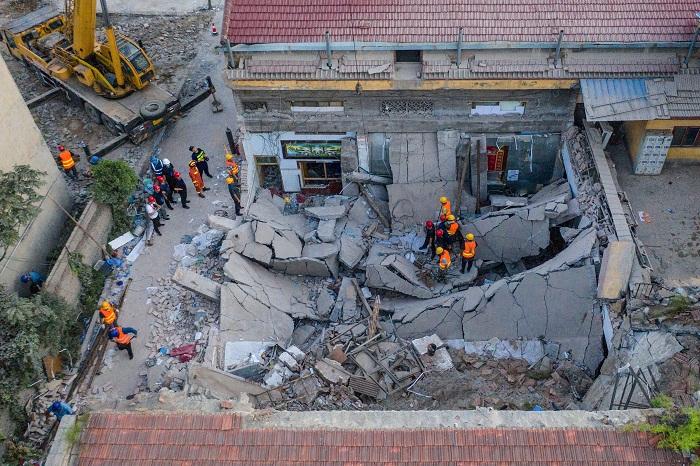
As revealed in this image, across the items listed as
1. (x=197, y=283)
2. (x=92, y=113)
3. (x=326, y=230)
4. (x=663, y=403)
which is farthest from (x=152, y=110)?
(x=663, y=403)

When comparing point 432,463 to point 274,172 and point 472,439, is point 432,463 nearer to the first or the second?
point 472,439

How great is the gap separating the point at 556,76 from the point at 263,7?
9.03 meters

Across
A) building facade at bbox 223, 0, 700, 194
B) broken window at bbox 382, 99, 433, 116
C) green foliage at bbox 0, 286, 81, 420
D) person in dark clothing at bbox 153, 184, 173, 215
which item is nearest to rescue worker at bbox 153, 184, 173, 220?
person in dark clothing at bbox 153, 184, 173, 215

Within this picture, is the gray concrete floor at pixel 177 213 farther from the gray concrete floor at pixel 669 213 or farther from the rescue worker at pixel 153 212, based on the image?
the gray concrete floor at pixel 669 213

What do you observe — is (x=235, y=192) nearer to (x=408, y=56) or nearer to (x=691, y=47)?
(x=408, y=56)

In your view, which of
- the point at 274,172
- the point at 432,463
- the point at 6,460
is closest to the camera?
the point at 432,463

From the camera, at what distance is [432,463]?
10.2m

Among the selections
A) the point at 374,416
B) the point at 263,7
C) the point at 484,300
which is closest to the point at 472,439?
the point at 374,416

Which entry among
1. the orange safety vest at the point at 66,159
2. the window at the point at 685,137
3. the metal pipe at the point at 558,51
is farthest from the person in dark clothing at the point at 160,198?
the window at the point at 685,137

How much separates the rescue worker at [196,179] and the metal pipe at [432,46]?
4259 millimetres

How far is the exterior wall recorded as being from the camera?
1862cm

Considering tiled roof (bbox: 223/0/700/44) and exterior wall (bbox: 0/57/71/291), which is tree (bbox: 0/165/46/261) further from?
tiled roof (bbox: 223/0/700/44)

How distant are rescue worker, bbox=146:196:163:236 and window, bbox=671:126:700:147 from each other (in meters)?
15.9

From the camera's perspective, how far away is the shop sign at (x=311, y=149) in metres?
22.0
